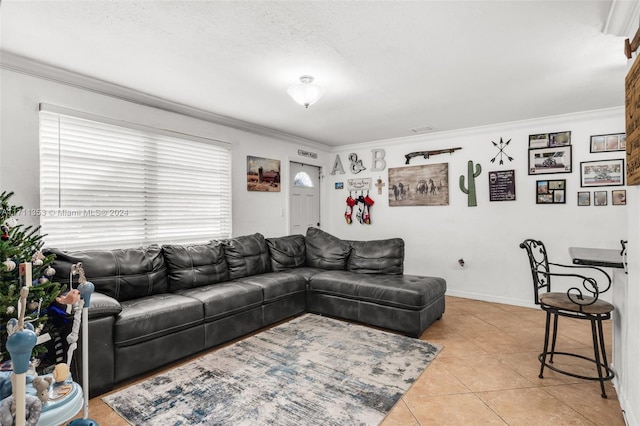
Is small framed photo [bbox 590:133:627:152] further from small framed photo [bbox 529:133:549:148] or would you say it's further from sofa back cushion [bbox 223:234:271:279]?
sofa back cushion [bbox 223:234:271:279]

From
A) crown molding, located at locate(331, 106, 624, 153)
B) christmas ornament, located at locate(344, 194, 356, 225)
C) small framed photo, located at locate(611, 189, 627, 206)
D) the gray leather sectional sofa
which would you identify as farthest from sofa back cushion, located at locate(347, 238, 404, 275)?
small framed photo, located at locate(611, 189, 627, 206)

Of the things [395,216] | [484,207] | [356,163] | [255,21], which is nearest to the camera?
[255,21]

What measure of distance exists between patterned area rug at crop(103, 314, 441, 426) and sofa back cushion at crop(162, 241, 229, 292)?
78 cm

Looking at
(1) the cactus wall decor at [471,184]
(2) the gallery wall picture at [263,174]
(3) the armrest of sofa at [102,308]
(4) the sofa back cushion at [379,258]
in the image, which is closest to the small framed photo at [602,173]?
(1) the cactus wall decor at [471,184]

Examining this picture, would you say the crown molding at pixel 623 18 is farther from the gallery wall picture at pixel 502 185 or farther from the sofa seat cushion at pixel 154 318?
the sofa seat cushion at pixel 154 318

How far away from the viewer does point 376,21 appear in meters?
2.08

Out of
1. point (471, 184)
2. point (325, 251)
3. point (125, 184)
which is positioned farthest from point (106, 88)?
point (471, 184)

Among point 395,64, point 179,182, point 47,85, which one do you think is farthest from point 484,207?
point 47,85

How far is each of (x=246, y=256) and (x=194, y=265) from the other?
0.70 metres

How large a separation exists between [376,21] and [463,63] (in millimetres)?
1010

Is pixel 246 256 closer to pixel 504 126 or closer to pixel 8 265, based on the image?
pixel 8 265

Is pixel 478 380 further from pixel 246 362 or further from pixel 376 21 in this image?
pixel 376 21

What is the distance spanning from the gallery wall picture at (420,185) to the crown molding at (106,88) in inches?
91.8

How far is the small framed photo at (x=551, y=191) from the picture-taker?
13.6 feet
